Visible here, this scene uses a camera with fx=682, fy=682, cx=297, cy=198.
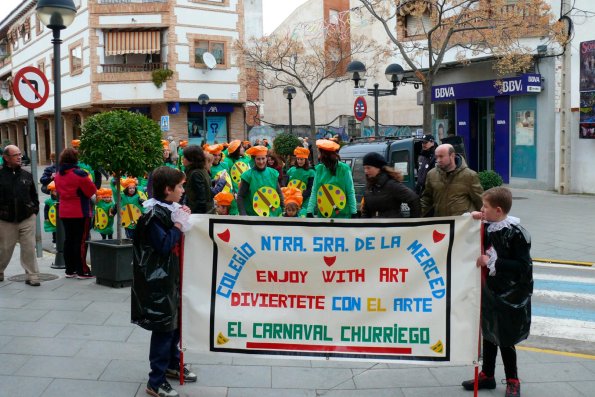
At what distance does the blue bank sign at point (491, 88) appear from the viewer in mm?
20844

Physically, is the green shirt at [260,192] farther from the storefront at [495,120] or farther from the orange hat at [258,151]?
the storefront at [495,120]

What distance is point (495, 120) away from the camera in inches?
904

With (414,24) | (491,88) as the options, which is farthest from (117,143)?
(414,24)

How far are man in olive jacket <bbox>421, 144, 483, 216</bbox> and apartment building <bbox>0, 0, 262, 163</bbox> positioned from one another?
2688 centimetres

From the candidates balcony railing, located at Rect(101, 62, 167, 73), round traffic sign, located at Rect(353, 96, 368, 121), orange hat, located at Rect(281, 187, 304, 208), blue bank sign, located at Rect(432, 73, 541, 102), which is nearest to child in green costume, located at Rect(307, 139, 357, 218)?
orange hat, located at Rect(281, 187, 304, 208)

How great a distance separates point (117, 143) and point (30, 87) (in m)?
2.70

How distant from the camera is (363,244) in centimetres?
451

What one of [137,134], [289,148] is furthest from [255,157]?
[289,148]

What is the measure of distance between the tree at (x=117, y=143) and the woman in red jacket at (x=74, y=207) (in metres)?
0.43

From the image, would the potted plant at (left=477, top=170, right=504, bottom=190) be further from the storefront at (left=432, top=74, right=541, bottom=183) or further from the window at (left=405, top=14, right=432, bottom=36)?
the window at (left=405, top=14, right=432, bottom=36)

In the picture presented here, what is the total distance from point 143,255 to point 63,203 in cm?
450

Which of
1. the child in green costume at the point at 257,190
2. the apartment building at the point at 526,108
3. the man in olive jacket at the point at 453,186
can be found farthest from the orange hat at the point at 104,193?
the apartment building at the point at 526,108

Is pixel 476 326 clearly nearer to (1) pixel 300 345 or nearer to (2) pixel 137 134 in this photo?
(1) pixel 300 345

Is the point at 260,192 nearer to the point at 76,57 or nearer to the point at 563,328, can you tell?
the point at 563,328
